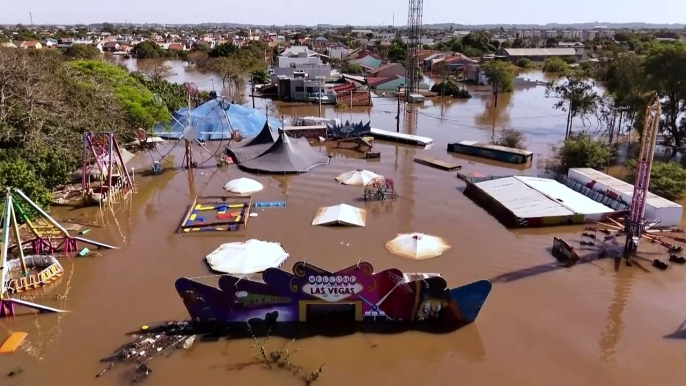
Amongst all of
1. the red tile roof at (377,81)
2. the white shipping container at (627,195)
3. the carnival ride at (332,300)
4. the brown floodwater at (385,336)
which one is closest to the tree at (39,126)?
the brown floodwater at (385,336)

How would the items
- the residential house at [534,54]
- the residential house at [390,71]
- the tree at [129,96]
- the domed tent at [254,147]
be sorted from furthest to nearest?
the residential house at [534,54] → the residential house at [390,71] → the tree at [129,96] → the domed tent at [254,147]

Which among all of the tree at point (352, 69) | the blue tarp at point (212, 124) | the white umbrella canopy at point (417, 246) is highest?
the tree at point (352, 69)

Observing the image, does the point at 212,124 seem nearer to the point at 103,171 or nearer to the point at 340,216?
the point at 103,171

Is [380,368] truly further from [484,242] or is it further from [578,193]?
[578,193]

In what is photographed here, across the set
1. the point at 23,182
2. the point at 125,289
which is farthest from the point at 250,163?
the point at 125,289

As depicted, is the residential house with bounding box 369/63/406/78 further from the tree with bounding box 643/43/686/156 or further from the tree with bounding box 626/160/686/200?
the tree with bounding box 626/160/686/200

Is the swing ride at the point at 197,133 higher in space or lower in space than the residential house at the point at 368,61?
lower

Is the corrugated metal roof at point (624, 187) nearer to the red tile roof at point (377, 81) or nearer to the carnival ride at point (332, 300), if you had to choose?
the carnival ride at point (332, 300)

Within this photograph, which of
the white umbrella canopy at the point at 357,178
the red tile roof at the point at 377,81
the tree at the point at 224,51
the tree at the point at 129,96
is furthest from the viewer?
the tree at the point at 224,51
